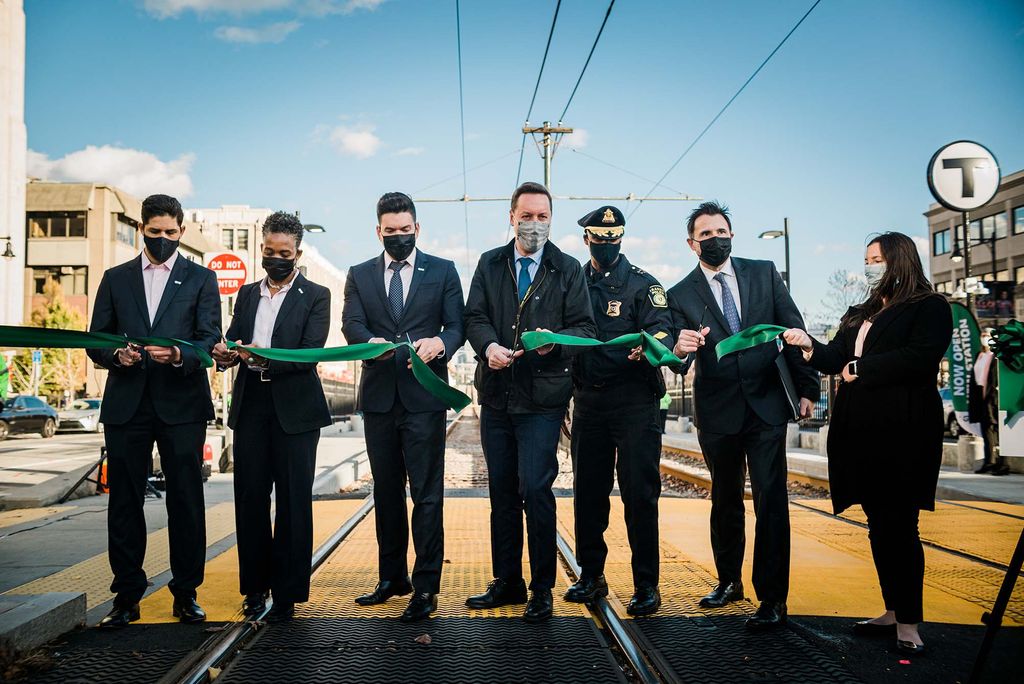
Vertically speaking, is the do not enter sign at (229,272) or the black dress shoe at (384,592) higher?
the do not enter sign at (229,272)

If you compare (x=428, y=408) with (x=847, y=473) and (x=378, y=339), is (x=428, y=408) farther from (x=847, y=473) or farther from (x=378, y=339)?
(x=847, y=473)

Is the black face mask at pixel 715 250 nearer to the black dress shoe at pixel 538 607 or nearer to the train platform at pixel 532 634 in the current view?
the train platform at pixel 532 634

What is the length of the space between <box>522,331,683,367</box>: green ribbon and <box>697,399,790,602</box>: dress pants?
0.46 meters

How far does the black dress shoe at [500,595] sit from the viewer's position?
4492 mm

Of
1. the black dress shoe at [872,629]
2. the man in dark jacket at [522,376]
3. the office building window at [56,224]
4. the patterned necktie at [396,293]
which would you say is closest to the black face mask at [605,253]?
the man in dark jacket at [522,376]

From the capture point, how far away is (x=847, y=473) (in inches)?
165

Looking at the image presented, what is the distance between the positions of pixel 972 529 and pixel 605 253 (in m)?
5.08

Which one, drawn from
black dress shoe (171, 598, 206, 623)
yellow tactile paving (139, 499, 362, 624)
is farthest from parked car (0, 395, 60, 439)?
black dress shoe (171, 598, 206, 623)

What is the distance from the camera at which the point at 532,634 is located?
395 centimetres

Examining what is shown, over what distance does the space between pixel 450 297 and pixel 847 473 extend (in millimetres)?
2352

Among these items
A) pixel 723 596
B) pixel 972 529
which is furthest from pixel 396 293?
pixel 972 529

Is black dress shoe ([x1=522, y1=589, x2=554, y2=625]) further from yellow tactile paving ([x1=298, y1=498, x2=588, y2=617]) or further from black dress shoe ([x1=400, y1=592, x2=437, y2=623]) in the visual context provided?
black dress shoe ([x1=400, y1=592, x2=437, y2=623])

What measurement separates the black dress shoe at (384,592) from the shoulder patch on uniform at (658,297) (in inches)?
85.0

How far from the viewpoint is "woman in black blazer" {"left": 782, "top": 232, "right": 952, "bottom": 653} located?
390 cm
